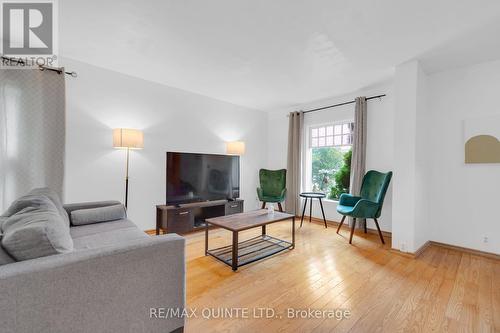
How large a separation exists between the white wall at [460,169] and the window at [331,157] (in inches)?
51.0

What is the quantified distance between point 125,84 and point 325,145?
12.1 feet

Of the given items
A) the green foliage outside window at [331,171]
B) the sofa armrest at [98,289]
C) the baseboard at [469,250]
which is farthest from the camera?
the green foliage outside window at [331,171]

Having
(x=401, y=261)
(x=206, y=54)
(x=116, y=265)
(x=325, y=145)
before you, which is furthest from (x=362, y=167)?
(x=116, y=265)

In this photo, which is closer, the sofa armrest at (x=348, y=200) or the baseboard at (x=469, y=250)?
the baseboard at (x=469, y=250)

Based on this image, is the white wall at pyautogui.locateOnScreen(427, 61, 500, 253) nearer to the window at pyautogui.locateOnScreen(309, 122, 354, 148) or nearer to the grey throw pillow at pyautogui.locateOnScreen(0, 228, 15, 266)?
the window at pyautogui.locateOnScreen(309, 122, 354, 148)

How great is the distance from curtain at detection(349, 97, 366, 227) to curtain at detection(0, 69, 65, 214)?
429 centimetres

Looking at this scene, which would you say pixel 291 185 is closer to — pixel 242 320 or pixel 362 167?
pixel 362 167

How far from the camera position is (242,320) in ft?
5.34

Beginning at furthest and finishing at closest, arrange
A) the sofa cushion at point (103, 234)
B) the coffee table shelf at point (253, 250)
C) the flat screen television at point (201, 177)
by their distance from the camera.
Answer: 1. the flat screen television at point (201, 177)
2. the coffee table shelf at point (253, 250)
3. the sofa cushion at point (103, 234)

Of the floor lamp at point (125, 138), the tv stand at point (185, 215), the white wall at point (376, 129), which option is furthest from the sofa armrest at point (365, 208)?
the floor lamp at point (125, 138)

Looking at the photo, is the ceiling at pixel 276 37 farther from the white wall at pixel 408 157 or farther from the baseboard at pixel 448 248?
the baseboard at pixel 448 248

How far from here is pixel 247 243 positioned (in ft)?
10.3

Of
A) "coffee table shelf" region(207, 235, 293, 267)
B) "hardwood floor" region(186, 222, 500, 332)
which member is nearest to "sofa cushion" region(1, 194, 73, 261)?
"hardwood floor" region(186, 222, 500, 332)

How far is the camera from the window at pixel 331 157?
14.0ft
